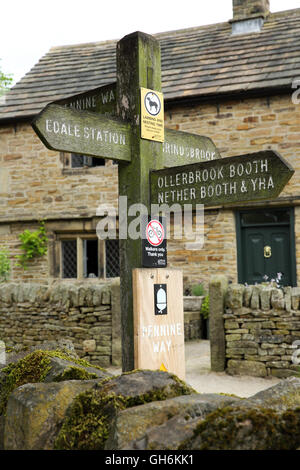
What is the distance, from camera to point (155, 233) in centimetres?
354

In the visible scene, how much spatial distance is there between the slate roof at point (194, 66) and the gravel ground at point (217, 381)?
18.6 feet

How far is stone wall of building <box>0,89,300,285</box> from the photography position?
10656 millimetres

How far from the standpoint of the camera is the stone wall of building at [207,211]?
420 inches

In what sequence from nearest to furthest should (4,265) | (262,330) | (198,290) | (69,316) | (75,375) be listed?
(75,375), (262,330), (69,316), (198,290), (4,265)

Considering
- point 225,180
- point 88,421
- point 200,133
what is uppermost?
point 200,133

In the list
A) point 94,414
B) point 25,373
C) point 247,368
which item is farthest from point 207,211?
point 94,414

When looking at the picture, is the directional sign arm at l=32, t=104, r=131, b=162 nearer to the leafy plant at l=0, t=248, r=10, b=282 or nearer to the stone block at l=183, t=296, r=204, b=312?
the stone block at l=183, t=296, r=204, b=312

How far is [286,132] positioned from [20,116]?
5.99 metres

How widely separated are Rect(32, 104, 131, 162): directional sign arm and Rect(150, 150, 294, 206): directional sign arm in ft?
1.02

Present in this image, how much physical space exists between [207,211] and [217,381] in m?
4.75

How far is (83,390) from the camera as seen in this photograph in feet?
6.93

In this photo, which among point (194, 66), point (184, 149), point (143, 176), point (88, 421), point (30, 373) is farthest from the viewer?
point (194, 66)

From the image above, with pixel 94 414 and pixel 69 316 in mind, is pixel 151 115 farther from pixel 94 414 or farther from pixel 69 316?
pixel 69 316
